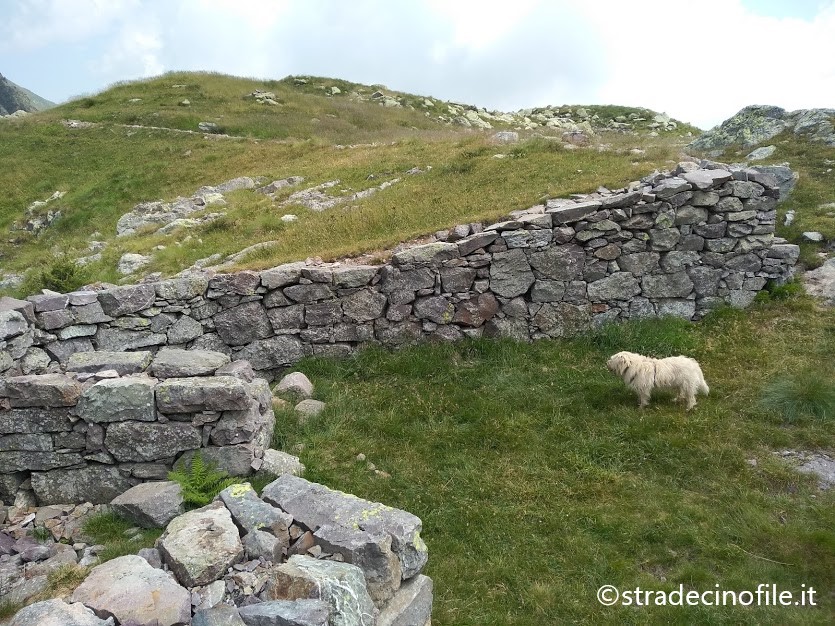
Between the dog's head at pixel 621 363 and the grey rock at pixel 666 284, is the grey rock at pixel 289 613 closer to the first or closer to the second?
the dog's head at pixel 621 363

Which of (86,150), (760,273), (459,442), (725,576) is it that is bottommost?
(725,576)

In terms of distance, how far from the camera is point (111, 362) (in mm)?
7453

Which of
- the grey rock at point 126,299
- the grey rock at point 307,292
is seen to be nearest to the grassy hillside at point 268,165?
the grey rock at point 307,292

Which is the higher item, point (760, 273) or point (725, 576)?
point (760, 273)

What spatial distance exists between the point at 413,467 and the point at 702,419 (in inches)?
169

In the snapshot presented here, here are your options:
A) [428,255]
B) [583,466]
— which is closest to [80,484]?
[583,466]

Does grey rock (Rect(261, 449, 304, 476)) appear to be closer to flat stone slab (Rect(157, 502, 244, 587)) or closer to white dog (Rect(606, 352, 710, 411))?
flat stone slab (Rect(157, 502, 244, 587))

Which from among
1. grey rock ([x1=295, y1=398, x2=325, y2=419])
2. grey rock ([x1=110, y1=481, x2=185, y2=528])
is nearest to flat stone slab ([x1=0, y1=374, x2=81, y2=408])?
grey rock ([x1=110, y1=481, x2=185, y2=528])

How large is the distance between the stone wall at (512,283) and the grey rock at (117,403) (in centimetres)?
329

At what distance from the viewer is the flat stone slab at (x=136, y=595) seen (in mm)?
3740

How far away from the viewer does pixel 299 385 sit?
30.4ft

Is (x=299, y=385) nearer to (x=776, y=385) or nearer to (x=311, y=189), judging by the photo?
(x=776, y=385)

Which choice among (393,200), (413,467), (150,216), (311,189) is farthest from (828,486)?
(150,216)

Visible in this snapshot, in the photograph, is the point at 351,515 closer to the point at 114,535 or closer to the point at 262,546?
the point at 262,546
